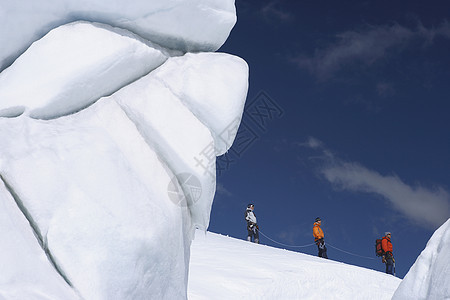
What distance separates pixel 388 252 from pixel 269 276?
4335mm

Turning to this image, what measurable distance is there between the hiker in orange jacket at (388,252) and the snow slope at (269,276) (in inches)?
71.3

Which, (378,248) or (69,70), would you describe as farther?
(378,248)

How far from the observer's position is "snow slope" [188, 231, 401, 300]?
6086mm

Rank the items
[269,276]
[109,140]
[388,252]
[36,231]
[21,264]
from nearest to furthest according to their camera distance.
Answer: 1. [21,264]
2. [36,231]
3. [109,140]
4. [269,276]
5. [388,252]

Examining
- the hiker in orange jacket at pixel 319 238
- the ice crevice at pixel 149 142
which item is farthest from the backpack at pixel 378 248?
the ice crevice at pixel 149 142

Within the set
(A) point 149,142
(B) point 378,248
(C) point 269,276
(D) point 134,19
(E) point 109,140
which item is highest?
(B) point 378,248

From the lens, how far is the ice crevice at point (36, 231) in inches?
90.6

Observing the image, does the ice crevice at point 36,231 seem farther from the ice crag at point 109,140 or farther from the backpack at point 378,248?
the backpack at point 378,248

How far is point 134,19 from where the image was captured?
296 cm

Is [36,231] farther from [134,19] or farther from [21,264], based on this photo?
[134,19]

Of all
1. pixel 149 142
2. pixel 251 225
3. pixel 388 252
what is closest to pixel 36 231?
pixel 149 142

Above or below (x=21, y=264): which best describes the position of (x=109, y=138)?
above

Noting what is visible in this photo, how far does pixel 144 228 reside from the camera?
2.56 metres

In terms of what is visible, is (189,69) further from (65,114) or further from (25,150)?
(25,150)
